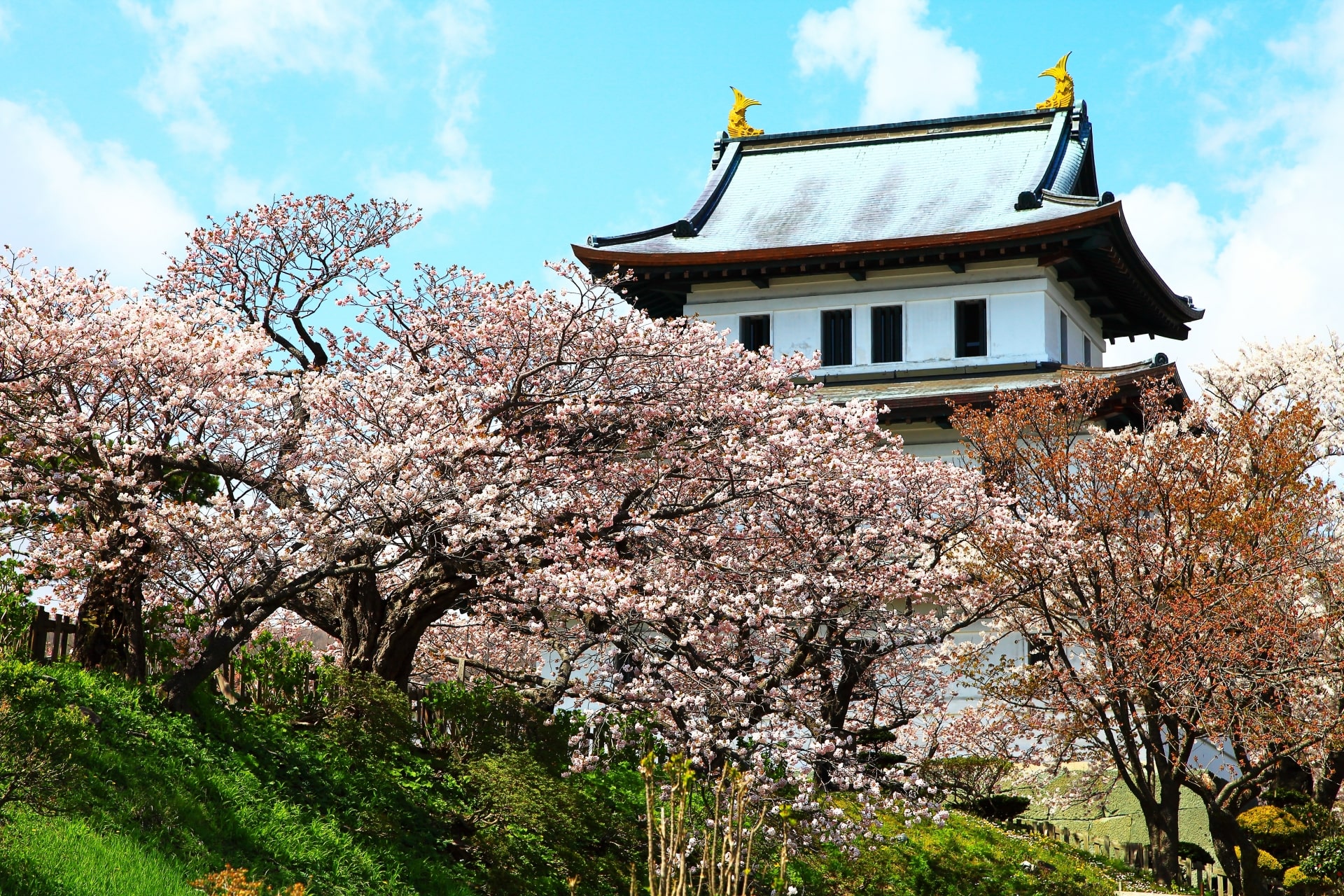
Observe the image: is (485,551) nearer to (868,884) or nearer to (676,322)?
(676,322)

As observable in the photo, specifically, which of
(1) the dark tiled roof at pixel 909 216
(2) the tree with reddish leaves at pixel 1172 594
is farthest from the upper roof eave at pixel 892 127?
(2) the tree with reddish leaves at pixel 1172 594

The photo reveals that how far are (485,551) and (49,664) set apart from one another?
434 centimetres

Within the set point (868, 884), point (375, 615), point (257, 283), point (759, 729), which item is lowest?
point (868, 884)

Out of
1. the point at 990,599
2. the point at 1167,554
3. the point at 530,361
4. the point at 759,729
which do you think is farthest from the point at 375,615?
the point at 1167,554

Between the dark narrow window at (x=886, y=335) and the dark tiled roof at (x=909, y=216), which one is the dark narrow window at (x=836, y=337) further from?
the dark tiled roof at (x=909, y=216)

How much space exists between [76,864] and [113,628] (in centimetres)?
382

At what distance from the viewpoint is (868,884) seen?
15742 millimetres

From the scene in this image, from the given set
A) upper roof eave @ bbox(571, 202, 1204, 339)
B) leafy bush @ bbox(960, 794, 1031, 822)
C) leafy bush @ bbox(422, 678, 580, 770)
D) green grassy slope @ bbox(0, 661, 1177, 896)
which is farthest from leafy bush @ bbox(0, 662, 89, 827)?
upper roof eave @ bbox(571, 202, 1204, 339)

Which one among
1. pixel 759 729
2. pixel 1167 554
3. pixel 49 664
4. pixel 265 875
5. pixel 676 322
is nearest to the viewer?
pixel 265 875

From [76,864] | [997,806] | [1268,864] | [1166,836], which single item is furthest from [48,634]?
[1268,864]

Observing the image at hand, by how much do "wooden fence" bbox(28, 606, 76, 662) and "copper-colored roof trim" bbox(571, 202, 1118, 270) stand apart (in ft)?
60.3

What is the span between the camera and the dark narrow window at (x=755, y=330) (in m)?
31.6

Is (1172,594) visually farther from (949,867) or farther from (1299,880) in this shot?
(949,867)

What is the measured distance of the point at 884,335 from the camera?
30.8m
